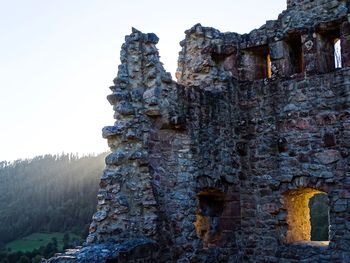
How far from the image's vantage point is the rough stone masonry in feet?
Answer: 22.7

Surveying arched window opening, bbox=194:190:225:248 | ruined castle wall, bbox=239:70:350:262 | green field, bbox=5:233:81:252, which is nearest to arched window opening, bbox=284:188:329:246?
ruined castle wall, bbox=239:70:350:262

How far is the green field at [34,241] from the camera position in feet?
123

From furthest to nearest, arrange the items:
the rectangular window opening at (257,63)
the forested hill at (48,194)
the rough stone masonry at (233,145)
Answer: the forested hill at (48,194), the rectangular window opening at (257,63), the rough stone masonry at (233,145)

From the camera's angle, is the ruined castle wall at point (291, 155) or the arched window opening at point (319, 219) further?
the arched window opening at point (319, 219)

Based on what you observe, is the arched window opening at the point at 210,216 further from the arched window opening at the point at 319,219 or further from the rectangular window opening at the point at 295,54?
the arched window opening at the point at 319,219

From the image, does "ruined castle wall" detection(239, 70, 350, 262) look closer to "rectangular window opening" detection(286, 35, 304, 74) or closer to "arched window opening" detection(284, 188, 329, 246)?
"arched window opening" detection(284, 188, 329, 246)

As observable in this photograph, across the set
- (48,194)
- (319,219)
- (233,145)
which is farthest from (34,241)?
(233,145)

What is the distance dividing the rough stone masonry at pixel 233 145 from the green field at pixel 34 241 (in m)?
29.9

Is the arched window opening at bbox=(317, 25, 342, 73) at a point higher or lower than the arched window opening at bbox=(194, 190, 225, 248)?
higher

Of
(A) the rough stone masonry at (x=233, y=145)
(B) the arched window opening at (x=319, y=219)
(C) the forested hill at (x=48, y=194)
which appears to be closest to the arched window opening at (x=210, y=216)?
(A) the rough stone masonry at (x=233, y=145)

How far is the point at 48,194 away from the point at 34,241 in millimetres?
8772

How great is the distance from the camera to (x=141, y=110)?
23.6 feet

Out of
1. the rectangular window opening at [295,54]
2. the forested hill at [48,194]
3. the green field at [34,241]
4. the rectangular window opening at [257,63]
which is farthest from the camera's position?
the forested hill at [48,194]

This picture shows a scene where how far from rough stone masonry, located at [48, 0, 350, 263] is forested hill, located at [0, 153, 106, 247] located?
3107cm
